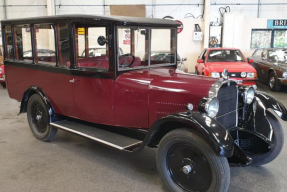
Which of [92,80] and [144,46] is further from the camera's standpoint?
[144,46]

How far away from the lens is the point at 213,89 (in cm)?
286

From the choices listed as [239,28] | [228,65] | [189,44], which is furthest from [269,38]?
[228,65]

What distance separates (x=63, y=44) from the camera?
3.82 metres

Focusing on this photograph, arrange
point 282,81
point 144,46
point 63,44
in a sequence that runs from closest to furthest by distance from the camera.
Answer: point 144,46 → point 63,44 → point 282,81

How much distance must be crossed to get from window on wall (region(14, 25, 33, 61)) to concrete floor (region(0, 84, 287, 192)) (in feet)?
4.41

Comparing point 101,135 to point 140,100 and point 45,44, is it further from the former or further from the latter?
point 45,44

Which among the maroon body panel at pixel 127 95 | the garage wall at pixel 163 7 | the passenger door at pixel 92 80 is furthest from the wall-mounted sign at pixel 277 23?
the passenger door at pixel 92 80

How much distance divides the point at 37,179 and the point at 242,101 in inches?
100

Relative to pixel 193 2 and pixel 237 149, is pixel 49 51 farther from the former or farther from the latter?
pixel 193 2

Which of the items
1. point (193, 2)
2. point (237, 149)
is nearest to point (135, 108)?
point (237, 149)

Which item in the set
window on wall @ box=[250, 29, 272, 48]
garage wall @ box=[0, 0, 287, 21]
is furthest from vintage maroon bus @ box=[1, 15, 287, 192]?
window on wall @ box=[250, 29, 272, 48]

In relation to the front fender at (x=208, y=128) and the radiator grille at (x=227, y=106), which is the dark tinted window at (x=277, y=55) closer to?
the radiator grille at (x=227, y=106)

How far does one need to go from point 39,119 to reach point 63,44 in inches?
54.4

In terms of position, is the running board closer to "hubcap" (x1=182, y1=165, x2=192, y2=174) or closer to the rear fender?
"hubcap" (x1=182, y1=165, x2=192, y2=174)
